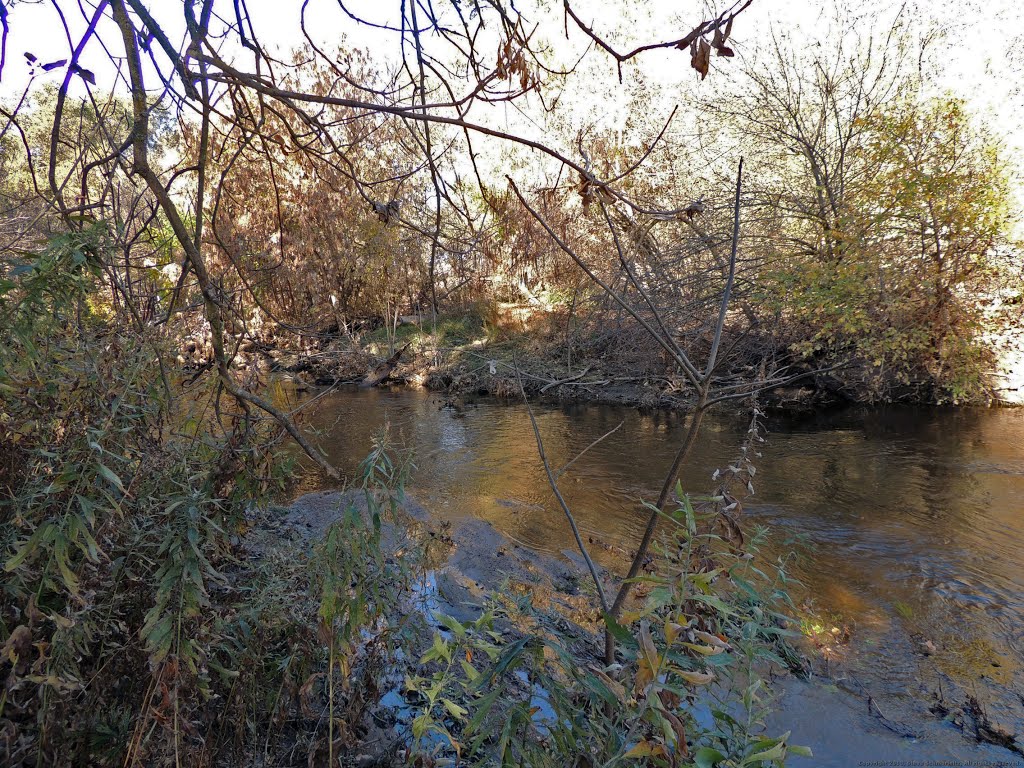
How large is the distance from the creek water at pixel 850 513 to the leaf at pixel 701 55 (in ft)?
3.59

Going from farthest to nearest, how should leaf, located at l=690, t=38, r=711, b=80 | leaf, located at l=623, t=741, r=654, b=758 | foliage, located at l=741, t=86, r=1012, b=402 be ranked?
1. foliage, located at l=741, t=86, r=1012, b=402
2. leaf, located at l=690, t=38, r=711, b=80
3. leaf, located at l=623, t=741, r=654, b=758

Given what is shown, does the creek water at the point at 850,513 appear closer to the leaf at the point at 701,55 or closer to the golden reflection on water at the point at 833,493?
the golden reflection on water at the point at 833,493

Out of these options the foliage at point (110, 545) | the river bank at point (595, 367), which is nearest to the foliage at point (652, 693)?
the foliage at point (110, 545)

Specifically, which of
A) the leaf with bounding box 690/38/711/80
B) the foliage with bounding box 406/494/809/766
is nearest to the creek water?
the foliage with bounding box 406/494/809/766

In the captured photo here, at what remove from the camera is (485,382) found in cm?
1398

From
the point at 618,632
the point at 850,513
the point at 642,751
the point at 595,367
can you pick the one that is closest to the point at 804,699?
the point at 618,632

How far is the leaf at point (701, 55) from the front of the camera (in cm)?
130

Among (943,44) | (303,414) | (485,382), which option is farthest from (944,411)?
(303,414)

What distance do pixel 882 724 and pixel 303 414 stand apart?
3302 millimetres

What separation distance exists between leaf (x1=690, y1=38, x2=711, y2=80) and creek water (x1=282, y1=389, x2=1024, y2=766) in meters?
1.10

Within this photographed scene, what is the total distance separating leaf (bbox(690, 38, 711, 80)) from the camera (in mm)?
1305

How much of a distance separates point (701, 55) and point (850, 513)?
6557mm

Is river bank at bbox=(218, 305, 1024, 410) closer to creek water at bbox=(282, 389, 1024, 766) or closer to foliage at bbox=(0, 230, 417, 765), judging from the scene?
creek water at bbox=(282, 389, 1024, 766)

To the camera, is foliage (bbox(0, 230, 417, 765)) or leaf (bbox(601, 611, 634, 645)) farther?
foliage (bbox(0, 230, 417, 765))
